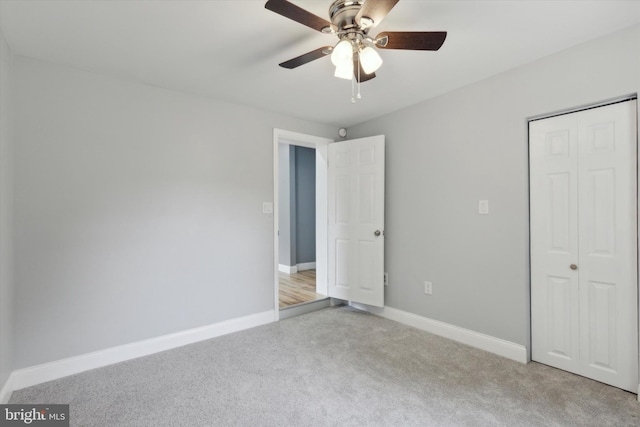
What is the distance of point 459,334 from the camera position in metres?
2.96

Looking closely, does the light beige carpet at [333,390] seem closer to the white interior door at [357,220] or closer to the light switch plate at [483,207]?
the white interior door at [357,220]

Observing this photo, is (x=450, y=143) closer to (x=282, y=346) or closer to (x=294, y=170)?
(x=282, y=346)

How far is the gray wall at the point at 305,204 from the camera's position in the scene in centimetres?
604

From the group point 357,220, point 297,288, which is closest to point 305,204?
point 297,288

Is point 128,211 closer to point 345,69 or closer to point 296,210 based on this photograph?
point 345,69

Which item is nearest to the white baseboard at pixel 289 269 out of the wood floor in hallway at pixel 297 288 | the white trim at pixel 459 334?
the wood floor in hallway at pixel 297 288

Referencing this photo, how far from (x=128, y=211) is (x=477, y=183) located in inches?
121

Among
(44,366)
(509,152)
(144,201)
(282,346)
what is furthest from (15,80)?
(509,152)

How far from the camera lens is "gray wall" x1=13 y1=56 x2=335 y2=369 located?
90.4 inches

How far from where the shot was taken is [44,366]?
2293mm

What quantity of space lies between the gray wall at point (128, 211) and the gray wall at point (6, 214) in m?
0.07

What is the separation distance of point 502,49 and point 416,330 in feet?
8.55

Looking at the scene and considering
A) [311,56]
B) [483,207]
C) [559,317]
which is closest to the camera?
[311,56]

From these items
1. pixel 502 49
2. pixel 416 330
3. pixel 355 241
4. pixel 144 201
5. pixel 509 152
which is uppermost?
pixel 502 49
